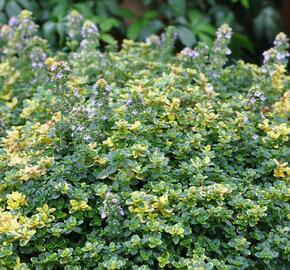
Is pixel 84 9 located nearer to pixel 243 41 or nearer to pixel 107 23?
pixel 107 23

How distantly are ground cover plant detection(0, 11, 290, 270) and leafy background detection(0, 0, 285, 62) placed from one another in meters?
1.40

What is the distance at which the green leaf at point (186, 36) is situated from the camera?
12.5 feet

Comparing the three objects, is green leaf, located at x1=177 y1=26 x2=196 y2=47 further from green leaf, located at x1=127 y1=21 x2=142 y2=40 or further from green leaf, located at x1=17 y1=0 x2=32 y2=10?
green leaf, located at x1=17 y1=0 x2=32 y2=10

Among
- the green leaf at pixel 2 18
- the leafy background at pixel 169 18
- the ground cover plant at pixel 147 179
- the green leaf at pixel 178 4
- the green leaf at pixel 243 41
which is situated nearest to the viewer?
the ground cover plant at pixel 147 179

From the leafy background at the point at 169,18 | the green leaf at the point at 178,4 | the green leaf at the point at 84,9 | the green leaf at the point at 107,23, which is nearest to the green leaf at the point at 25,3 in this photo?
the leafy background at the point at 169,18

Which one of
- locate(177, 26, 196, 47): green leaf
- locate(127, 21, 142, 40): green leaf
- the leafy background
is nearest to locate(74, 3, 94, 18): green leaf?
the leafy background

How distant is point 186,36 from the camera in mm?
3861

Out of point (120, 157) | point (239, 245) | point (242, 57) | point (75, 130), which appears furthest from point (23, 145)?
point (242, 57)

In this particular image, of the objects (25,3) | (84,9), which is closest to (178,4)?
(84,9)

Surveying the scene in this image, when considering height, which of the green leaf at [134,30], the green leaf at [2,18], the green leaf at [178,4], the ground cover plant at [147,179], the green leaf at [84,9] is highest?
the green leaf at [178,4]

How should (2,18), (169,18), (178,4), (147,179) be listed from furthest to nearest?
(169,18) → (178,4) → (2,18) → (147,179)

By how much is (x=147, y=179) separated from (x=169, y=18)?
2.33 meters

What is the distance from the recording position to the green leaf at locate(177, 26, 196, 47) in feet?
12.5

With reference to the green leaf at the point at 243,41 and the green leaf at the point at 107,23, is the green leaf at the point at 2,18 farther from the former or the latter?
the green leaf at the point at 243,41
